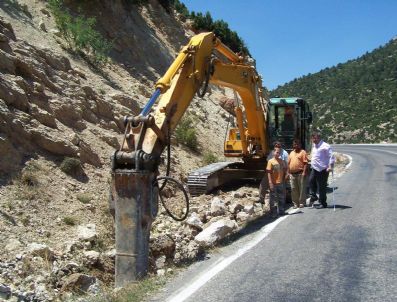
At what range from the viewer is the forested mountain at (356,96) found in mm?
76688

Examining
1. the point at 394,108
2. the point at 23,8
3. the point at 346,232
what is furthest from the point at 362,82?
the point at 346,232

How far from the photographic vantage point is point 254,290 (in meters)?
5.91

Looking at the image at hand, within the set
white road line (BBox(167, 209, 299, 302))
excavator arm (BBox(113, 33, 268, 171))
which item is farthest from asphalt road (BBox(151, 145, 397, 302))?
excavator arm (BBox(113, 33, 268, 171))

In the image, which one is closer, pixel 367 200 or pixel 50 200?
pixel 50 200

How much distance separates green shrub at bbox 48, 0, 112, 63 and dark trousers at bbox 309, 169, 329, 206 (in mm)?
10880

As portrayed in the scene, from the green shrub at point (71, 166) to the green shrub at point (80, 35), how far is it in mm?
8332

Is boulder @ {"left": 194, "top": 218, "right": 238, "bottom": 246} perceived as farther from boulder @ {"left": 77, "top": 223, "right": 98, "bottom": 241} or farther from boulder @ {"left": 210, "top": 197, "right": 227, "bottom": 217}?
boulder @ {"left": 77, "top": 223, "right": 98, "bottom": 241}

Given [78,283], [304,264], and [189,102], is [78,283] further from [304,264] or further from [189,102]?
[189,102]

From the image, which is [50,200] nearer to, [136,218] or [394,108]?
[136,218]

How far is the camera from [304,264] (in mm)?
6898

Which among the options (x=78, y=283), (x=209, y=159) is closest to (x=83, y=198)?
(x=78, y=283)

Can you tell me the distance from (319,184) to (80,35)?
455 inches

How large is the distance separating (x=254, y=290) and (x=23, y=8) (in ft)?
53.4

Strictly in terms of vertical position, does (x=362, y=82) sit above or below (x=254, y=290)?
above
